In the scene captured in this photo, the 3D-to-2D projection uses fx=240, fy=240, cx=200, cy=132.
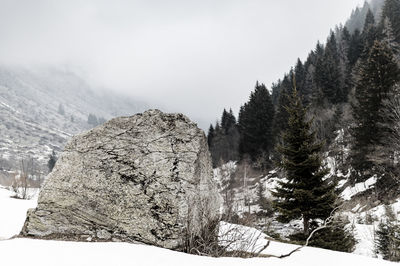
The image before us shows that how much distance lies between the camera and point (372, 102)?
21.8 metres

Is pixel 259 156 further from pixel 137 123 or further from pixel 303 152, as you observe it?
pixel 137 123

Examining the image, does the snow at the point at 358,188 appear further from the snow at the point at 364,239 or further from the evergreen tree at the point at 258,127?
the evergreen tree at the point at 258,127

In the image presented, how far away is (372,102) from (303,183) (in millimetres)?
16732

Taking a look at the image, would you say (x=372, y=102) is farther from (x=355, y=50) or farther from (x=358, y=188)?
(x=355, y=50)

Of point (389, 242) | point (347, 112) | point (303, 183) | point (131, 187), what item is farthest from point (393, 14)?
point (131, 187)

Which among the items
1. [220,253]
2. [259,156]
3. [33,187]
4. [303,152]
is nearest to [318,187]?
[303,152]

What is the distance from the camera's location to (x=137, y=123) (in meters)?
5.20

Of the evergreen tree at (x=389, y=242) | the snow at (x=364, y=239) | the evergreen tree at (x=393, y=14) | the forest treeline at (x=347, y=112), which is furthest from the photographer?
the evergreen tree at (x=393, y=14)

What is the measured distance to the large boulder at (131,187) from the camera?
416 centimetres

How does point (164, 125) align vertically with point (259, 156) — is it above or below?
below

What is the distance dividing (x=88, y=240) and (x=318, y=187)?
944cm

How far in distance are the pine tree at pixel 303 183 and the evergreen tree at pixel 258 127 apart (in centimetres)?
3329

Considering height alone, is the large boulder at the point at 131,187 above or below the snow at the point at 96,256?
above

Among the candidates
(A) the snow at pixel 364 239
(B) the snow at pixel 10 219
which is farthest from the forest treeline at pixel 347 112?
(B) the snow at pixel 10 219
